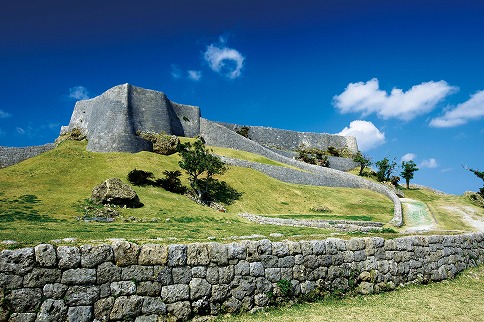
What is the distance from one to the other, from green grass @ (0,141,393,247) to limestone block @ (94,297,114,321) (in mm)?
11650

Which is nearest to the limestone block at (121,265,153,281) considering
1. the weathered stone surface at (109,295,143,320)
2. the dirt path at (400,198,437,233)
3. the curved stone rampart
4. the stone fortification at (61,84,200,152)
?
the weathered stone surface at (109,295,143,320)

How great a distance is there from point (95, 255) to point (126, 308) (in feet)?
4.66

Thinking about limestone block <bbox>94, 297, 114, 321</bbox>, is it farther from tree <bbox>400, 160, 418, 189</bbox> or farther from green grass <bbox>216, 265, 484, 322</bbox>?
tree <bbox>400, 160, 418, 189</bbox>

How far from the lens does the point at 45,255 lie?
711cm

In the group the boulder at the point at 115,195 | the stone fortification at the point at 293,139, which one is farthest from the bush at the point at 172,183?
the stone fortification at the point at 293,139

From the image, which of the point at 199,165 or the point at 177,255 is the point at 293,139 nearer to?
the point at 199,165

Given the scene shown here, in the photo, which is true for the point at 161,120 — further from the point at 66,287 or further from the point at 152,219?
the point at 66,287

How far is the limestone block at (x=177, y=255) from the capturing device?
8234 millimetres

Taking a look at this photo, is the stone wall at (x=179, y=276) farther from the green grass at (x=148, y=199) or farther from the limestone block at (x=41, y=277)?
the green grass at (x=148, y=199)

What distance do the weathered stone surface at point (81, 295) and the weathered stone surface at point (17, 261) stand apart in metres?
0.98

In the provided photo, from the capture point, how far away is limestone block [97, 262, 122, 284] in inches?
296

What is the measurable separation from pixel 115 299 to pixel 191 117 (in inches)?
2697

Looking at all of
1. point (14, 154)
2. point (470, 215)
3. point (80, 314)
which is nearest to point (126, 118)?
point (14, 154)

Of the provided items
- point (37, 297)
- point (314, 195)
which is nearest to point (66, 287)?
point (37, 297)
